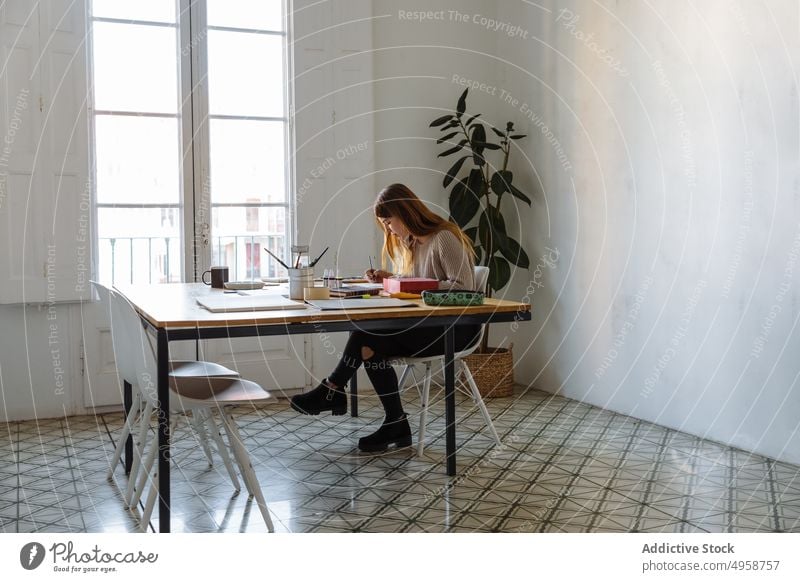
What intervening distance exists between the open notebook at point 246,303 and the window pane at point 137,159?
4.84ft

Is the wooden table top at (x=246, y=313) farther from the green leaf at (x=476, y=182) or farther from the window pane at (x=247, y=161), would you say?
the green leaf at (x=476, y=182)

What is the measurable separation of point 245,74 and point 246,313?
88.8 inches

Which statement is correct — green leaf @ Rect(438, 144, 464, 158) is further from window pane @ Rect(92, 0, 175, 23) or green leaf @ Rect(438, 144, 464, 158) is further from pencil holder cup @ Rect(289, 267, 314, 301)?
pencil holder cup @ Rect(289, 267, 314, 301)

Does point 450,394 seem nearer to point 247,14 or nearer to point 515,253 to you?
point 515,253

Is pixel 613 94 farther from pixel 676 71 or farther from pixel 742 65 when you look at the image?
pixel 742 65

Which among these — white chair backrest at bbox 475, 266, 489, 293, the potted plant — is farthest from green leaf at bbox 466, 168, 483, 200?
white chair backrest at bbox 475, 266, 489, 293

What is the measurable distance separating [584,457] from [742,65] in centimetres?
169

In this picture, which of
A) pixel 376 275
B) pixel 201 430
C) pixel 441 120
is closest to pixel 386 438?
pixel 376 275

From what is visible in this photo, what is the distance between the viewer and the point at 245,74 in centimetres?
475

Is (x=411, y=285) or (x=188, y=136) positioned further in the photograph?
(x=188, y=136)

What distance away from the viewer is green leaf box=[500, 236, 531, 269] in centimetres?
482
